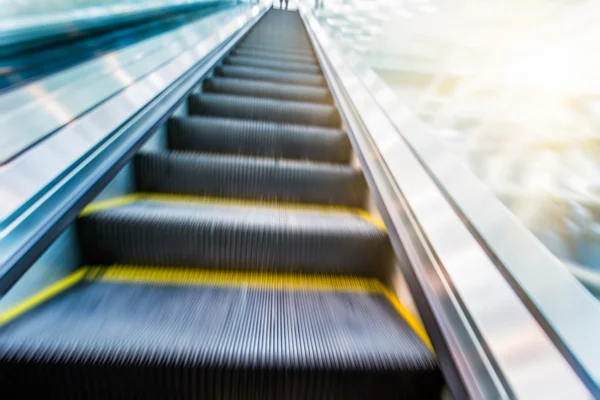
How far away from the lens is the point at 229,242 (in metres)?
1.35

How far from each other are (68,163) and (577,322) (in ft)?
4.47

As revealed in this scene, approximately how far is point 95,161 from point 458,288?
120cm

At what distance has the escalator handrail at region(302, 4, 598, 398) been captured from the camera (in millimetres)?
665

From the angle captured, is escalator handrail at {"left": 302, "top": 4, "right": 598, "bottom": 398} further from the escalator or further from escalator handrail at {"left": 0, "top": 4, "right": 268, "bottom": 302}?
escalator handrail at {"left": 0, "top": 4, "right": 268, "bottom": 302}

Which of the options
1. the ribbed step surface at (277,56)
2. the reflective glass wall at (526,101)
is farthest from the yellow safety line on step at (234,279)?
the ribbed step surface at (277,56)

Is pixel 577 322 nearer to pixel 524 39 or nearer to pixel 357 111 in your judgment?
pixel 357 111

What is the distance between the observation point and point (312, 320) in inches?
43.1

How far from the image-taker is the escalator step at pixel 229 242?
51.0 inches

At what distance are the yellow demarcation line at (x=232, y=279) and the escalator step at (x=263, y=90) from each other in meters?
1.76

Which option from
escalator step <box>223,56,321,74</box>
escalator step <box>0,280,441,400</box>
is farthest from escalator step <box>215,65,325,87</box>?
escalator step <box>0,280,441,400</box>

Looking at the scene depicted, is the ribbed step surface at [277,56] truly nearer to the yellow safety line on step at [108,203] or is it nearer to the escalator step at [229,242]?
the yellow safety line on step at [108,203]

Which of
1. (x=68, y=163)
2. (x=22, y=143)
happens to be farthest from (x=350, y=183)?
(x=22, y=143)

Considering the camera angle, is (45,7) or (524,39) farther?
(524,39)

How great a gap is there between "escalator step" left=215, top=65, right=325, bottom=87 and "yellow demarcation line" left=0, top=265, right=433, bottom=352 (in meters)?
2.19
